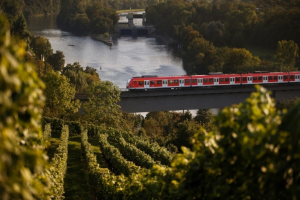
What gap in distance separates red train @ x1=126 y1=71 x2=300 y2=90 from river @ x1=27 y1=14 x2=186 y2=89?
13.1 meters

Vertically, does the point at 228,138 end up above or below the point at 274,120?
below

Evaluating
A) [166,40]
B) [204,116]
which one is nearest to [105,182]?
[204,116]

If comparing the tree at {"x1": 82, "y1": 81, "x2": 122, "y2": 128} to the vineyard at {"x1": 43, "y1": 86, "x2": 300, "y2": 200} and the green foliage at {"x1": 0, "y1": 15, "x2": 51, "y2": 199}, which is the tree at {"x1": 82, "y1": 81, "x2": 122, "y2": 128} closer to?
the vineyard at {"x1": 43, "y1": 86, "x2": 300, "y2": 200}

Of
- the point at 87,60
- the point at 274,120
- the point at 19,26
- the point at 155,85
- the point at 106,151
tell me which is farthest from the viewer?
the point at 87,60

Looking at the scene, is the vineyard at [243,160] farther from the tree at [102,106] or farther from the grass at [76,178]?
the tree at [102,106]

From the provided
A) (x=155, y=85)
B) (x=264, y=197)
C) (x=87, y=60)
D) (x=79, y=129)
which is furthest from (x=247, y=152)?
(x=87, y=60)

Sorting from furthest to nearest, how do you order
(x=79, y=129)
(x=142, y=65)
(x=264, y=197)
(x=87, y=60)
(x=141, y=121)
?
(x=87, y=60) → (x=142, y=65) → (x=141, y=121) → (x=79, y=129) → (x=264, y=197)

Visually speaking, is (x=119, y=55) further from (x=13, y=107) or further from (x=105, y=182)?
(x=13, y=107)

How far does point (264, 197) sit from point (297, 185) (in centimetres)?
62

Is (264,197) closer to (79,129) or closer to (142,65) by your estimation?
(79,129)

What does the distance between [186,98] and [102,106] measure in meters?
10.2

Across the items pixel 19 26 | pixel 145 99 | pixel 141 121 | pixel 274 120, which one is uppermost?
pixel 274 120

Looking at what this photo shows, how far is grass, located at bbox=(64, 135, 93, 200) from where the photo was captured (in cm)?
1894

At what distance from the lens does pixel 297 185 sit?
242 inches
